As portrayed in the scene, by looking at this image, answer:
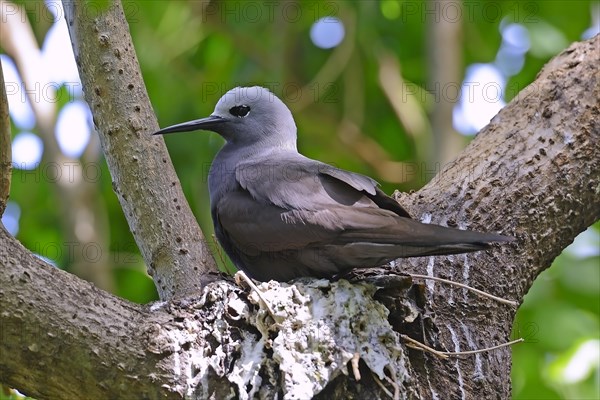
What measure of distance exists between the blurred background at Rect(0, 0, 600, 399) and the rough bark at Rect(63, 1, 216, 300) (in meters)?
2.55

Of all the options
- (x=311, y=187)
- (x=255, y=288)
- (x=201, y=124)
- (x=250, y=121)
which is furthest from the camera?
(x=250, y=121)

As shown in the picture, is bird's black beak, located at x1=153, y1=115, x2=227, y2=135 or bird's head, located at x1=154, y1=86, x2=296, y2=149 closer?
bird's black beak, located at x1=153, y1=115, x2=227, y2=135

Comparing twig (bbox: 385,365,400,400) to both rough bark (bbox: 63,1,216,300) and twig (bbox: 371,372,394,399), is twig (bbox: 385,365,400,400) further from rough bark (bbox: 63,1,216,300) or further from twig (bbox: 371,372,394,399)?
rough bark (bbox: 63,1,216,300)

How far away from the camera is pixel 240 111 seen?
220 inches

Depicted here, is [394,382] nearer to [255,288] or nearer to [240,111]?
[255,288]

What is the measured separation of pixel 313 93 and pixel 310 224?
4174mm

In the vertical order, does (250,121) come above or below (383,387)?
above

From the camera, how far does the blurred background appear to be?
690 cm

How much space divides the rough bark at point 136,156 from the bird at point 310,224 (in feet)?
1.00

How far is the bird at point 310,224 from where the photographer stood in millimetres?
3707

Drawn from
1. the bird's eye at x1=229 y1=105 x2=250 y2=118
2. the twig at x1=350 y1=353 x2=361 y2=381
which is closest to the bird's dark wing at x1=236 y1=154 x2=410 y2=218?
the twig at x1=350 y1=353 x2=361 y2=381

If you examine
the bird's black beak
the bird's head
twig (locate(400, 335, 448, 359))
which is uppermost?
the bird's head

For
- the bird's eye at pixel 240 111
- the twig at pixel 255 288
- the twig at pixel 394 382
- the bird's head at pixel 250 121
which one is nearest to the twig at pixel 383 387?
the twig at pixel 394 382

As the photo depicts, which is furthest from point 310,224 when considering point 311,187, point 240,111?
point 240,111
